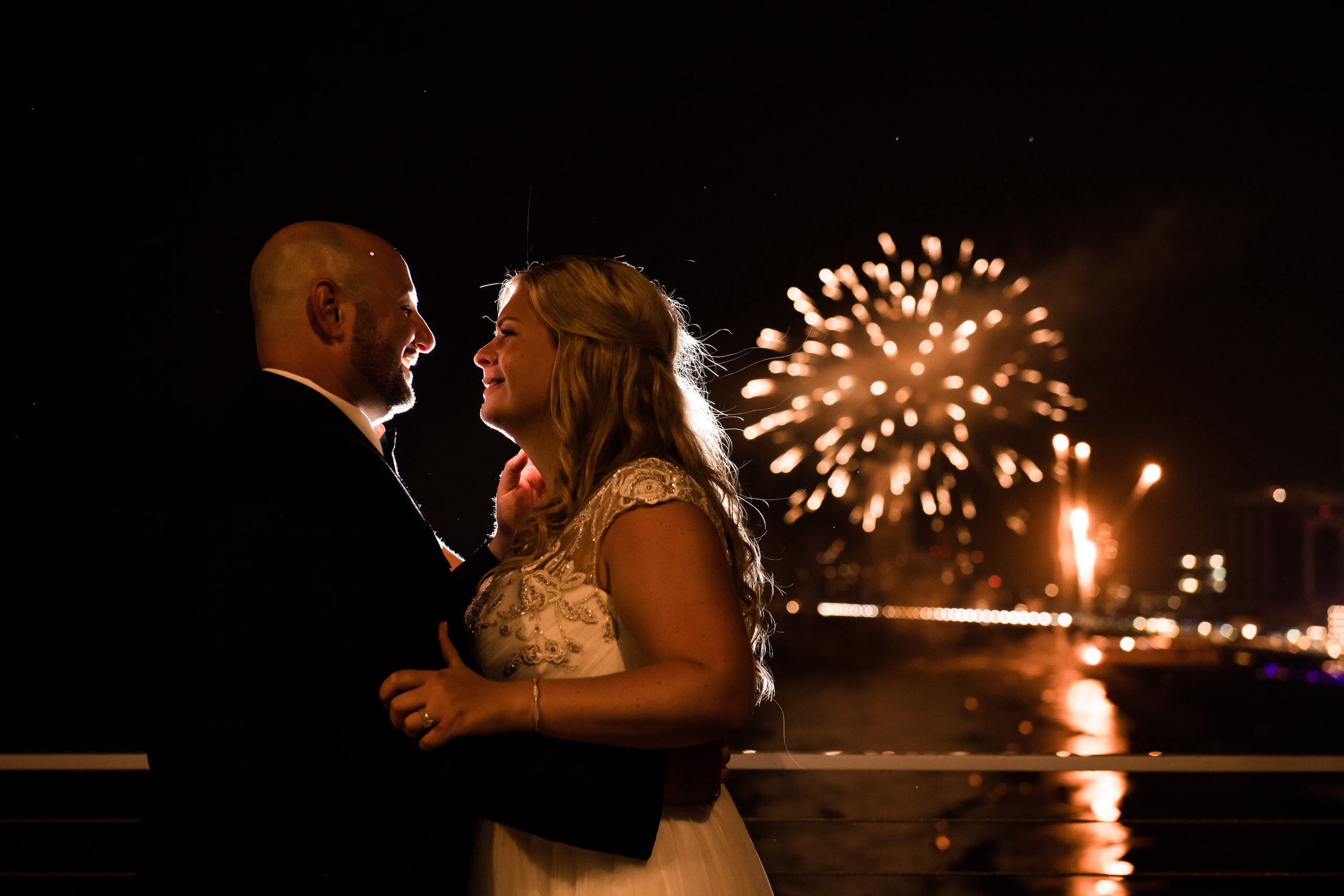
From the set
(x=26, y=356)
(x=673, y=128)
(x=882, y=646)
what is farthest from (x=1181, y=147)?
(x=26, y=356)

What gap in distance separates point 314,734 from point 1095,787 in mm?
24935

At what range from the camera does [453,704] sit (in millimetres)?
1257

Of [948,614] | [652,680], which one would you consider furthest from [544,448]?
[948,614]

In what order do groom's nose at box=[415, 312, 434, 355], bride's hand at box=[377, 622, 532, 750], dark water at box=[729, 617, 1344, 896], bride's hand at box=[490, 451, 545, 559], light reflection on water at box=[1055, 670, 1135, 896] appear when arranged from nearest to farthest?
1. bride's hand at box=[377, 622, 532, 750]
2. groom's nose at box=[415, 312, 434, 355]
3. bride's hand at box=[490, 451, 545, 559]
4. light reflection on water at box=[1055, 670, 1135, 896]
5. dark water at box=[729, 617, 1344, 896]

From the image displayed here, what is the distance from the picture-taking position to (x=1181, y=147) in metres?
53.5

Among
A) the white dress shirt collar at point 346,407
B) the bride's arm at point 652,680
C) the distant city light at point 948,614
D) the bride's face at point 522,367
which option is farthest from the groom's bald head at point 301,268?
the distant city light at point 948,614

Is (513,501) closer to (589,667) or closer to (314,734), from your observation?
(589,667)

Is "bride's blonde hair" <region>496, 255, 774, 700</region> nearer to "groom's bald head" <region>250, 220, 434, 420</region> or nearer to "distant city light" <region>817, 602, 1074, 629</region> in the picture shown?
"groom's bald head" <region>250, 220, 434, 420</region>

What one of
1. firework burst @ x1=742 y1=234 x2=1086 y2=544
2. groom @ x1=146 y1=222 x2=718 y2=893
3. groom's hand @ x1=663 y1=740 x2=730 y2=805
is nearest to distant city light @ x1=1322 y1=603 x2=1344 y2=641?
firework burst @ x1=742 y1=234 x2=1086 y2=544

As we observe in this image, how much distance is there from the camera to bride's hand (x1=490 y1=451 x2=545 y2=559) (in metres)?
2.08

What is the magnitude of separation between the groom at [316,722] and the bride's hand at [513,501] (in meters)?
0.61

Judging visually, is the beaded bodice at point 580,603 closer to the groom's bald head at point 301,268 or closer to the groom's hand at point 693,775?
the groom's hand at point 693,775

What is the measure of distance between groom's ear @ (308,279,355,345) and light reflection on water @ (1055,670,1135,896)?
5.91 feet

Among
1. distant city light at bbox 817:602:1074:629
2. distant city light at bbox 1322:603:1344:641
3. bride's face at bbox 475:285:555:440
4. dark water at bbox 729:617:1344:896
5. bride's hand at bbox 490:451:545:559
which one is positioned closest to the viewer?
bride's face at bbox 475:285:555:440
